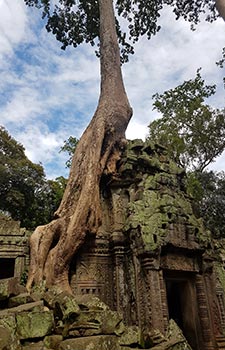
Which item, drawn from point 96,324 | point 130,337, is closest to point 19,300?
point 96,324

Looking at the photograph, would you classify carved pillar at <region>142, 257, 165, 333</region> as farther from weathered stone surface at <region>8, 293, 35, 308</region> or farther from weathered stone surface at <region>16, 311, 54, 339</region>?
weathered stone surface at <region>16, 311, 54, 339</region>

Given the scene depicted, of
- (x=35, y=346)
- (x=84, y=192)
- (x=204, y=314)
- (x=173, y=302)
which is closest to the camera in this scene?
(x=35, y=346)

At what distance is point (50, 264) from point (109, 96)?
626 centimetres

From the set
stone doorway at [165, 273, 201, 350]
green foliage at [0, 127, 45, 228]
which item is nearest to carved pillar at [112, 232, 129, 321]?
stone doorway at [165, 273, 201, 350]

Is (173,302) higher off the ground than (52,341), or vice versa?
(173,302)

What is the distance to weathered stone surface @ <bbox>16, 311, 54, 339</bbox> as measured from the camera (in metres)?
2.98

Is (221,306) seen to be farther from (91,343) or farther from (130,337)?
(91,343)

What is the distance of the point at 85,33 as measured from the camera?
51.0 feet

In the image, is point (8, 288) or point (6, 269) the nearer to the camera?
point (8, 288)

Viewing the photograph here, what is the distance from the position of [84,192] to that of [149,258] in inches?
89.7

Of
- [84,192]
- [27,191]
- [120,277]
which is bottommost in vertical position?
[120,277]

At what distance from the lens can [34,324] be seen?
3.06 meters

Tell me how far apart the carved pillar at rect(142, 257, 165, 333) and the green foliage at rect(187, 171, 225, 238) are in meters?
7.65

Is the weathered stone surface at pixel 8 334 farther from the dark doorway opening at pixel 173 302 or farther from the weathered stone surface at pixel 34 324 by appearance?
the dark doorway opening at pixel 173 302
